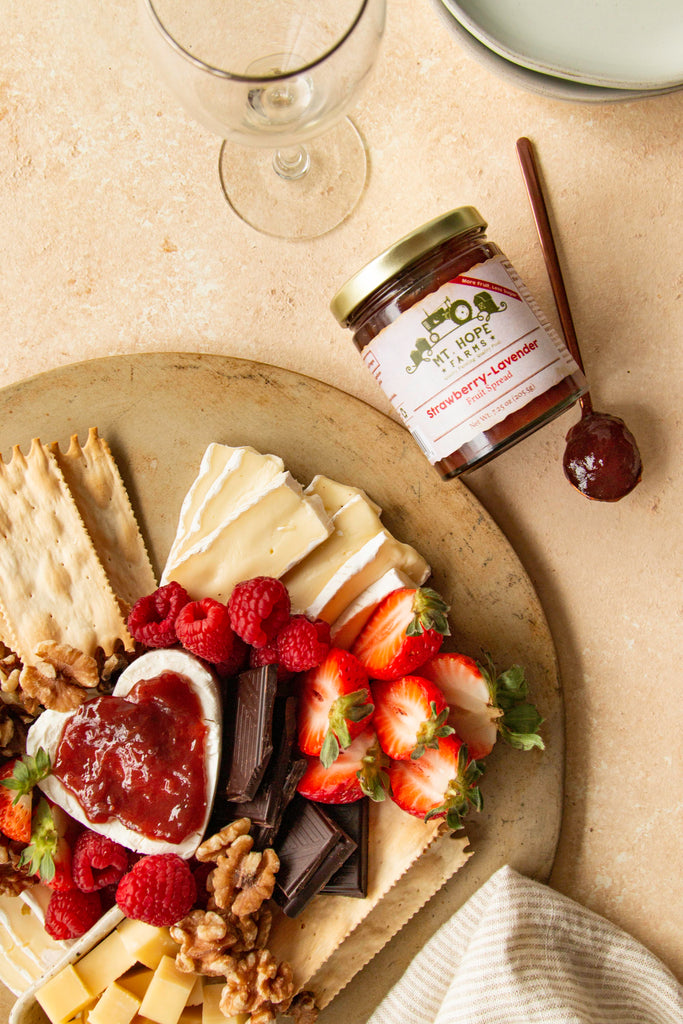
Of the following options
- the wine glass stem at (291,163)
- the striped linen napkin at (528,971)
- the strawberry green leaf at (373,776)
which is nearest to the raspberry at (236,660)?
the strawberry green leaf at (373,776)

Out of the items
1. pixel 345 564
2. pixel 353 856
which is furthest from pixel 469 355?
pixel 353 856

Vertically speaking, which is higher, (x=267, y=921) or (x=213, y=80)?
(x=213, y=80)

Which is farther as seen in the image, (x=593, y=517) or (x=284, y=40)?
(x=593, y=517)

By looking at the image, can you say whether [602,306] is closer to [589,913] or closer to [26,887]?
[589,913]

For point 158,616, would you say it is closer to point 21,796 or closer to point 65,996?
point 21,796

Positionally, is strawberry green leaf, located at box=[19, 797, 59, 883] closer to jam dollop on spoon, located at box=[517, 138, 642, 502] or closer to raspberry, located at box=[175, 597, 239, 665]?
raspberry, located at box=[175, 597, 239, 665]

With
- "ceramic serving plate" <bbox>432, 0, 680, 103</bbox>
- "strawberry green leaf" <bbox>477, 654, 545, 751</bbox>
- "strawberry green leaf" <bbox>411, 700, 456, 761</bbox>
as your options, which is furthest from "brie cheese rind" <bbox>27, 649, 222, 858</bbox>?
"ceramic serving plate" <bbox>432, 0, 680, 103</bbox>

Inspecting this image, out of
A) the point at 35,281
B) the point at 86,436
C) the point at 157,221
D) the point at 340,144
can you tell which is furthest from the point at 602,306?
the point at 35,281

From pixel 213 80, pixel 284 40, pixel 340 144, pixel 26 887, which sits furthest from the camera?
pixel 340 144
